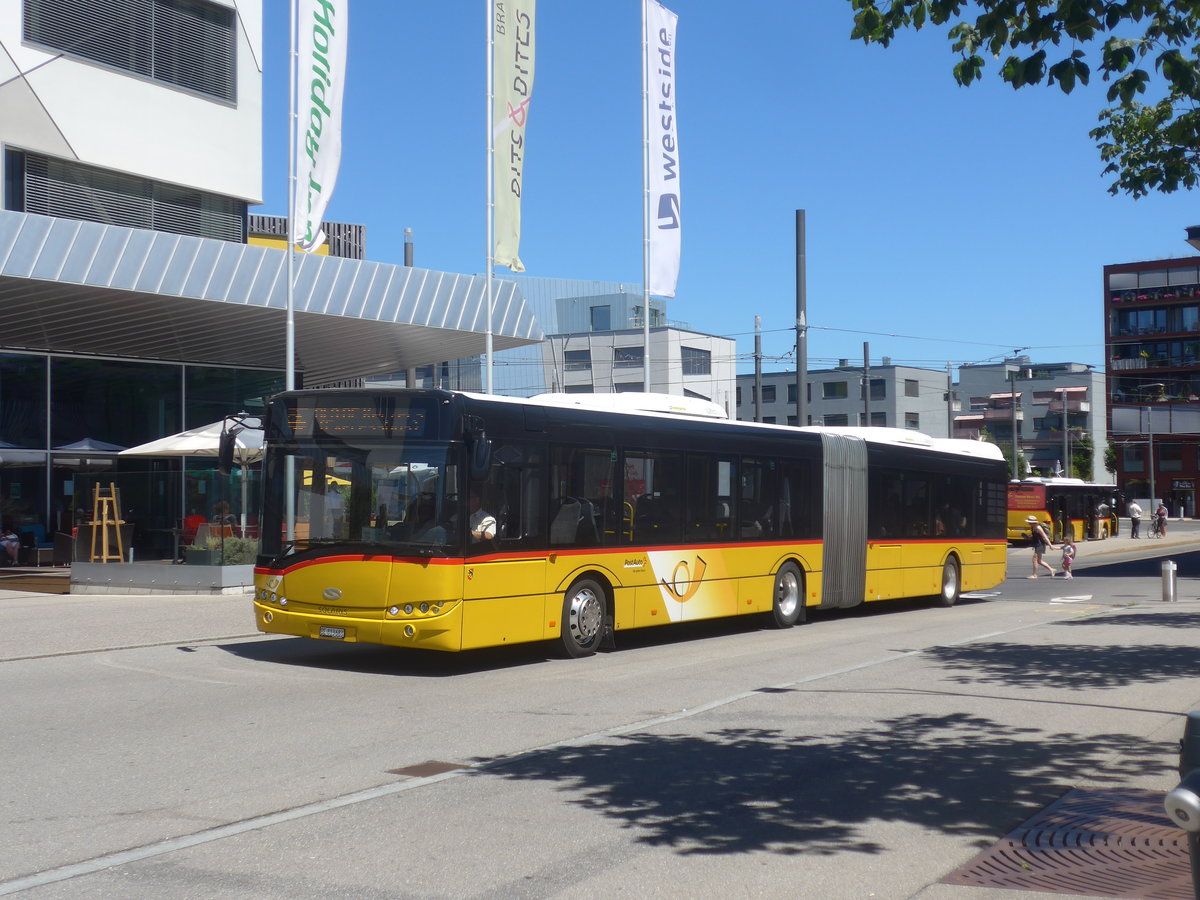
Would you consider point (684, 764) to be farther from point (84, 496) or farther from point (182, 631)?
point (84, 496)

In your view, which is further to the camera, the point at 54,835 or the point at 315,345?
the point at 315,345

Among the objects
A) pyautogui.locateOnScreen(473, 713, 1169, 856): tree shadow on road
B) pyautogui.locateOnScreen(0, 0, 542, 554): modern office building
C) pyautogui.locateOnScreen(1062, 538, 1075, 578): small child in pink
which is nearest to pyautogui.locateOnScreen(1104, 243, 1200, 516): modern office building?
pyautogui.locateOnScreen(1062, 538, 1075, 578): small child in pink

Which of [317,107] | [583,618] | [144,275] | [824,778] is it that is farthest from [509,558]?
[144,275]

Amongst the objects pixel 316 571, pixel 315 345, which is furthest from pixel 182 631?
pixel 315 345

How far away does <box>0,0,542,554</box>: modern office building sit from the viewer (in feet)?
75.8

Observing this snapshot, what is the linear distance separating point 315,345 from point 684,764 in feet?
79.9

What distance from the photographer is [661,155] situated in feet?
85.5

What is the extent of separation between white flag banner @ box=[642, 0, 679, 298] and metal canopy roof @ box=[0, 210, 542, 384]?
16.5ft

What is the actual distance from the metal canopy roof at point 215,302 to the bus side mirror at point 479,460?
13267 millimetres

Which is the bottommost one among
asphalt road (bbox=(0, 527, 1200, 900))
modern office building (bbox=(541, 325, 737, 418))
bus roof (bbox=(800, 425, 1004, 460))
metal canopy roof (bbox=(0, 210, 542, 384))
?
asphalt road (bbox=(0, 527, 1200, 900))

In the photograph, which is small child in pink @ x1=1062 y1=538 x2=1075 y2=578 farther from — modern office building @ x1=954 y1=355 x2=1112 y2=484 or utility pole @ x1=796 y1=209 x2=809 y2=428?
modern office building @ x1=954 y1=355 x2=1112 y2=484

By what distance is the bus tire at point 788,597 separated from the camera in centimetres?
1769

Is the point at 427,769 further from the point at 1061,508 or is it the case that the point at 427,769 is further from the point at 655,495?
the point at 1061,508

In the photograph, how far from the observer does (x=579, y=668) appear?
13.1 m
